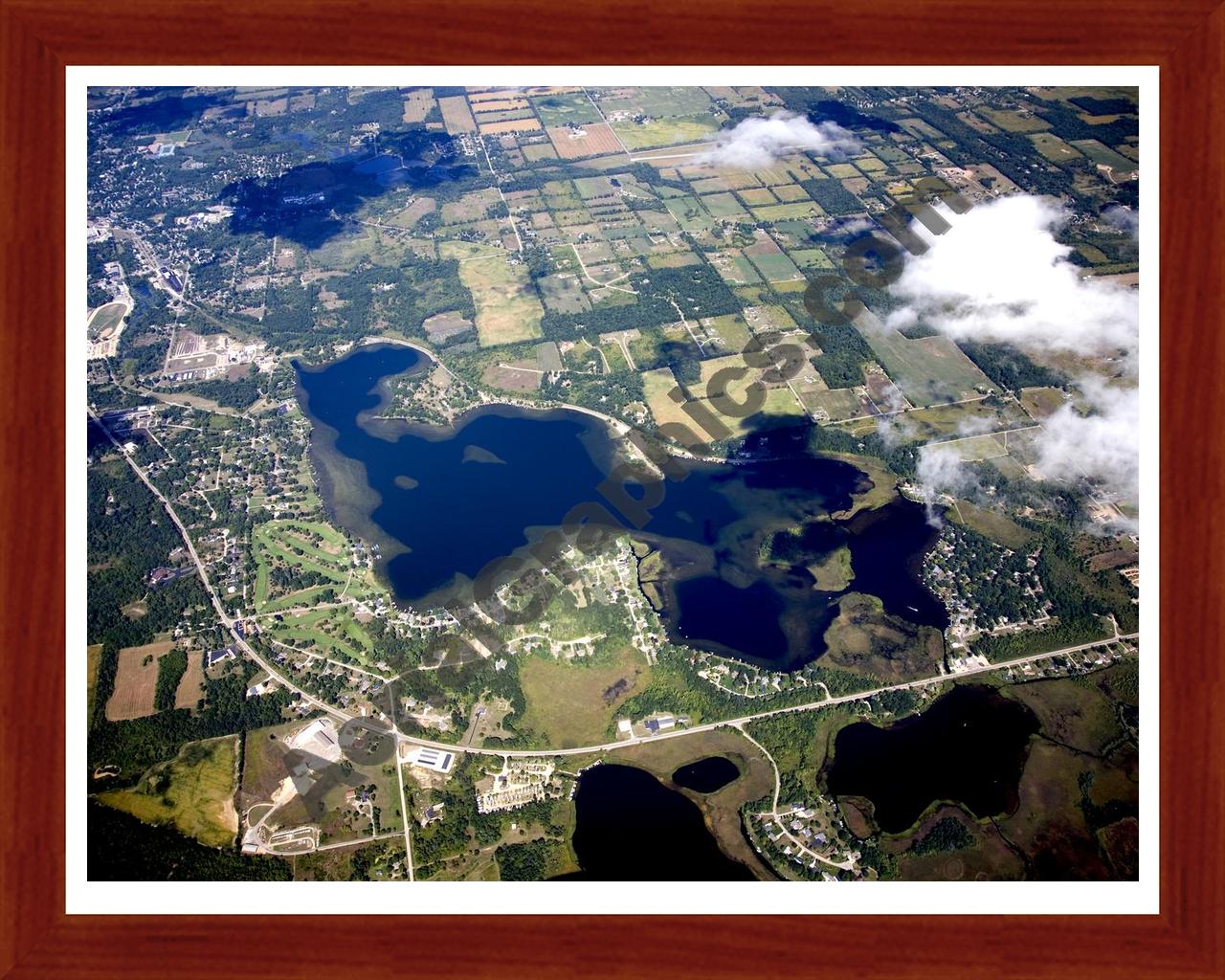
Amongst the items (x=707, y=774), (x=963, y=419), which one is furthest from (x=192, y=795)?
(x=963, y=419)

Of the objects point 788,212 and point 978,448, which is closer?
point 978,448

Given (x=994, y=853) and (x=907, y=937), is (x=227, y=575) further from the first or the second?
(x=907, y=937)

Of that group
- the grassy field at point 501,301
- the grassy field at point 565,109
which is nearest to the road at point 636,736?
the grassy field at point 501,301

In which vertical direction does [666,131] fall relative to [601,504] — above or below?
above

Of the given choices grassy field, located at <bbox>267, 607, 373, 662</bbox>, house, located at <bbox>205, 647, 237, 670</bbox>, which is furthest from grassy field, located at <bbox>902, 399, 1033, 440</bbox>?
house, located at <bbox>205, 647, 237, 670</bbox>

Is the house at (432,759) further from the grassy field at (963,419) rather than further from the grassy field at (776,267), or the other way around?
the grassy field at (776,267)

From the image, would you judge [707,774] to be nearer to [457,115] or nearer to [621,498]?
[621,498]
